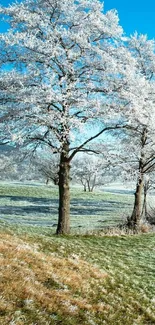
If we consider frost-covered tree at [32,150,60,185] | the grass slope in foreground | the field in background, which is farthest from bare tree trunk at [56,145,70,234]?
frost-covered tree at [32,150,60,185]

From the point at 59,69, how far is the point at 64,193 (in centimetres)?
722

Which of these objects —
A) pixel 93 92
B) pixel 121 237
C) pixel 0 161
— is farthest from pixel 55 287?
pixel 0 161

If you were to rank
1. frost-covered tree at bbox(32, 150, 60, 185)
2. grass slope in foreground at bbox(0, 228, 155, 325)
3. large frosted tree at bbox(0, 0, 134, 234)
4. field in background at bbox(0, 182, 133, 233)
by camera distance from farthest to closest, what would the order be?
frost-covered tree at bbox(32, 150, 60, 185)
field in background at bbox(0, 182, 133, 233)
large frosted tree at bbox(0, 0, 134, 234)
grass slope in foreground at bbox(0, 228, 155, 325)

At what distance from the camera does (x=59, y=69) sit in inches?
710

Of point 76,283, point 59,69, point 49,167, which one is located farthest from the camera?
point 49,167

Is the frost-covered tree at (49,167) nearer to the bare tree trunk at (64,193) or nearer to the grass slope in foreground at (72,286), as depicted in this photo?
the bare tree trunk at (64,193)

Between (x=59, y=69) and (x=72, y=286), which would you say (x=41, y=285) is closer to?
(x=72, y=286)

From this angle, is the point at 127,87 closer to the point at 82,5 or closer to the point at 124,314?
the point at 82,5

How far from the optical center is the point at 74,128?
16812 mm

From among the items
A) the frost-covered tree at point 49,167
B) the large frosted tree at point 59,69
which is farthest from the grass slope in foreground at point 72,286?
the frost-covered tree at point 49,167

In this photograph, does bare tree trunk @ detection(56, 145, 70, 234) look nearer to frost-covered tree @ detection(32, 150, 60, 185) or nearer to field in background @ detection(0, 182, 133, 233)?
field in background @ detection(0, 182, 133, 233)

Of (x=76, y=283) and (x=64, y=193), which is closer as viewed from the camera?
(x=76, y=283)

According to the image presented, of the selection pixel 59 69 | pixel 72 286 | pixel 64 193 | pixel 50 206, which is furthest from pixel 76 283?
pixel 50 206

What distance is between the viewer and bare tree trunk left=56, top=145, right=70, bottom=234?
1983 cm
